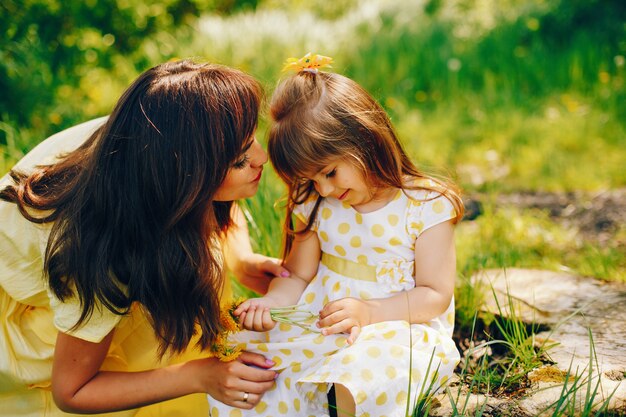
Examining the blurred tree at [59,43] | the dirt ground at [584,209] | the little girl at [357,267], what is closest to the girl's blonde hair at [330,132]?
the little girl at [357,267]

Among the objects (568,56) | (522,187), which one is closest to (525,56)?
(568,56)

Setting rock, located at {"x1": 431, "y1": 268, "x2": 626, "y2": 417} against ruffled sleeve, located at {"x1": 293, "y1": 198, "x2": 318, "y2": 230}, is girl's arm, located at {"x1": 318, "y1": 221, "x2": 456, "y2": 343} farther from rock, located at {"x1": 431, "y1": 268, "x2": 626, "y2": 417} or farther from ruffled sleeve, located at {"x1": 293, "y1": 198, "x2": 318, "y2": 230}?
ruffled sleeve, located at {"x1": 293, "y1": 198, "x2": 318, "y2": 230}

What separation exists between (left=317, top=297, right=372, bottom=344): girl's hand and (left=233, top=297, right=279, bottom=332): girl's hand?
15 centimetres

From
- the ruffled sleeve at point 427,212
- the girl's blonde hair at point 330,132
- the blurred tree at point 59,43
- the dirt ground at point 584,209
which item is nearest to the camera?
→ the girl's blonde hair at point 330,132

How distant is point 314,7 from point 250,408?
350 inches

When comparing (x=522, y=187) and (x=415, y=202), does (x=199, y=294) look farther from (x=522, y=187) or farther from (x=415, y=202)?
(x=522, y=187)

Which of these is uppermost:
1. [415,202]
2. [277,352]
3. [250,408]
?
[415,202]

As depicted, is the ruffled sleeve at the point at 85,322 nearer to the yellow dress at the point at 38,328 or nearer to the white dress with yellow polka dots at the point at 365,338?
the yellow dress at the point at 38,328

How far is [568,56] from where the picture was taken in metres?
5.15

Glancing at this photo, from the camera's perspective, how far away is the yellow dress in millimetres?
1833

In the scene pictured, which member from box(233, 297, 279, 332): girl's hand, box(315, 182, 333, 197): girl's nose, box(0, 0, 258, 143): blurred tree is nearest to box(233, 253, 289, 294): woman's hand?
box(233, 297, 279, 332): girl's hand

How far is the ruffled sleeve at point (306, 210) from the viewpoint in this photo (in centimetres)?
216

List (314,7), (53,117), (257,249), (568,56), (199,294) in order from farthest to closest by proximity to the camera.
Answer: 1. (314,7)
2. (568,56)
3. (53,117)
4. (257,249)
5. (199,294)

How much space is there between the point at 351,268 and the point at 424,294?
26 cm
